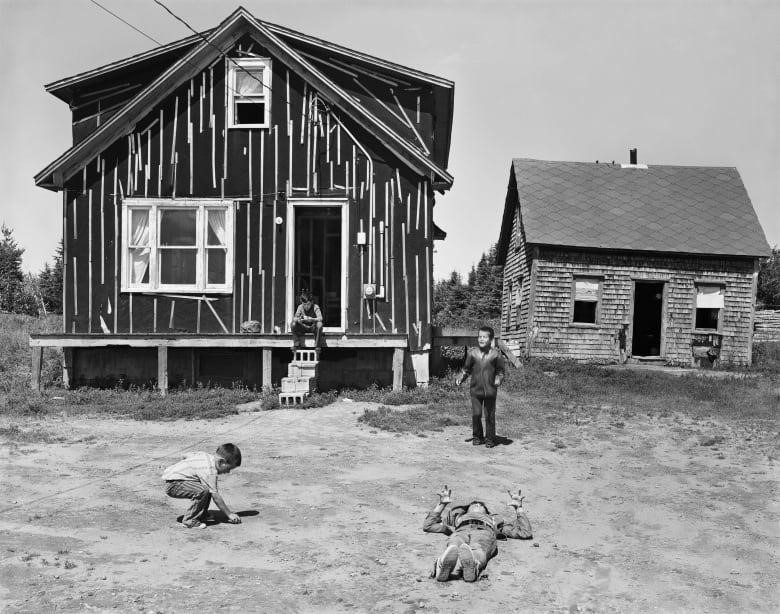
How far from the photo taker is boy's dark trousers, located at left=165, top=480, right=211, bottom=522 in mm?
6797

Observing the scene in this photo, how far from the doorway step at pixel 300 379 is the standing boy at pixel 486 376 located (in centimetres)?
439

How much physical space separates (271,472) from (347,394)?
19.5 feet

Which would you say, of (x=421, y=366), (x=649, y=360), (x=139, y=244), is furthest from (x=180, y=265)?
(x=649, y=360)

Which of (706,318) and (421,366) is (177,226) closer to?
(421,366)

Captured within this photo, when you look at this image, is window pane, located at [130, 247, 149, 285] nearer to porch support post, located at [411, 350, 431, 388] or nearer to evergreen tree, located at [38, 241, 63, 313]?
porch support post, located at [411, 350, 431, 388]

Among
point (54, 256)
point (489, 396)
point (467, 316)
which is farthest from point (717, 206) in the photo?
point (54, 256)

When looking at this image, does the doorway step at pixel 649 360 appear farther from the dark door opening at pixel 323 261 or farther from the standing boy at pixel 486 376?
the standing boy at pixel 486 376

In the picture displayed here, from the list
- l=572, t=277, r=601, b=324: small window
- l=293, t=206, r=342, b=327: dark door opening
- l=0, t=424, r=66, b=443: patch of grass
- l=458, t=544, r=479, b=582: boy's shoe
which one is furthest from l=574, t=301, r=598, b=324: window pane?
l=458, t=544, r=479, b=582: boy's shoe

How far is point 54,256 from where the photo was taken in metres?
59.0

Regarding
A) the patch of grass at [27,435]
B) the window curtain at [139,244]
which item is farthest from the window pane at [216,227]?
the patch of grass at [27,435]

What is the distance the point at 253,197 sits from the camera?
15.9 metres

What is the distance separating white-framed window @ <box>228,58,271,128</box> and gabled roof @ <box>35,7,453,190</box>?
16.2 inches

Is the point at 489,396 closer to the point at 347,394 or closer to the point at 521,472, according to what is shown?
the point at 521,472

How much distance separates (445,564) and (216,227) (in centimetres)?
A: 1187
